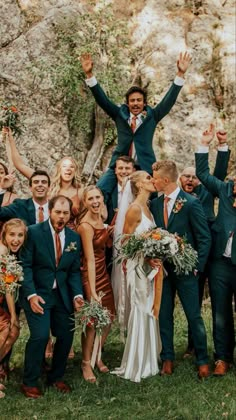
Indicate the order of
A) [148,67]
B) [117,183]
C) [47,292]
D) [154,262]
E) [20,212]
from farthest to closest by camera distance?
[148,67], [117,183], [20,212], [154,262], [47,292]

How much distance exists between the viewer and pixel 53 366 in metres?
6.54

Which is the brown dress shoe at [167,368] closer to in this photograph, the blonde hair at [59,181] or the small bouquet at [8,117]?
the blonde hair at [59,181]

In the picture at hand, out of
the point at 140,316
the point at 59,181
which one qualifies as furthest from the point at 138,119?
the point at 140,316

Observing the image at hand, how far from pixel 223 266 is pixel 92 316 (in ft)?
5.69

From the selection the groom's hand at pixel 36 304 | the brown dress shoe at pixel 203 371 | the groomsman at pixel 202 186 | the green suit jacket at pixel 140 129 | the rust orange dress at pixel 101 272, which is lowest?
the brown dress shoe at pixel 203 371

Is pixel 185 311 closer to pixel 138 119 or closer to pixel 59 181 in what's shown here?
pixel 59 181

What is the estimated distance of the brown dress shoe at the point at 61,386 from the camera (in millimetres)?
6438

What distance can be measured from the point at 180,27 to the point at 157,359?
10.1 m

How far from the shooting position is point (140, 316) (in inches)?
273

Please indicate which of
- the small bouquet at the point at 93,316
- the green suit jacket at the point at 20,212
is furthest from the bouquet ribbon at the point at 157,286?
the green suit jacket at the point at 20,212

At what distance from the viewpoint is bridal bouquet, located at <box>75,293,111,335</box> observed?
634 cm

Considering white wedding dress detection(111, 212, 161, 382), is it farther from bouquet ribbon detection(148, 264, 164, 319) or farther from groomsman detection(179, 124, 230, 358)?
groomsman detection(179, 124, 230, 358)

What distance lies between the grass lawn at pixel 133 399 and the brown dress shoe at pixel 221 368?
0.30 feet

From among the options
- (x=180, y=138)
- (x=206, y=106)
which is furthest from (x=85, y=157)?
(x=206, y=106)
